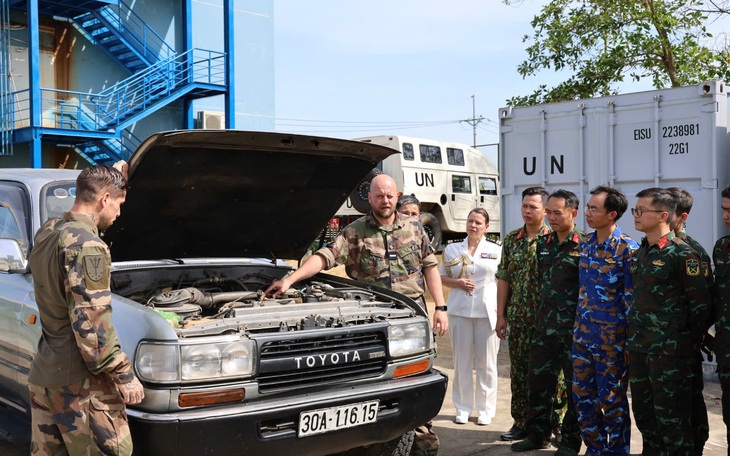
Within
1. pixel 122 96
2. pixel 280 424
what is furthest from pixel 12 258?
pixel 122 96

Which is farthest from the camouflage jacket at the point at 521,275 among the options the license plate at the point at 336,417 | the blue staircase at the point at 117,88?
the blue staircase at the point at 117,88

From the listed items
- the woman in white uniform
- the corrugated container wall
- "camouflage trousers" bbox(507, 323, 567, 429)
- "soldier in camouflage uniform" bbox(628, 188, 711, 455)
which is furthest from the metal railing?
"soldier in camouflage uniform" bbox(628, 188, 711, 455)

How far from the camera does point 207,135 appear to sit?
12.6ft

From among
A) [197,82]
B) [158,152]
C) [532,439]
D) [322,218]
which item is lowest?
[532,439]

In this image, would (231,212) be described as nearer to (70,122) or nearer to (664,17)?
(664,17)

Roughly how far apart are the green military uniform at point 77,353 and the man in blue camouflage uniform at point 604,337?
2.73m

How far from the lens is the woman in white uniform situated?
5.62 meters

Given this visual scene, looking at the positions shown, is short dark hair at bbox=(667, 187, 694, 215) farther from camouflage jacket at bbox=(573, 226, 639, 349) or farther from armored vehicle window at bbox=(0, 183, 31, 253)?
armored vehicle window at bbox=(0, 183, 31, 253)

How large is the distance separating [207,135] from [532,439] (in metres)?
2.89

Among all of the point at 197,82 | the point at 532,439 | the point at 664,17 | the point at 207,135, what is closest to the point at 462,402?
the point at 532,439

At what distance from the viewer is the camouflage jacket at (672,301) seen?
4074mm

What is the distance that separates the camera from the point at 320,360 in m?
3.55

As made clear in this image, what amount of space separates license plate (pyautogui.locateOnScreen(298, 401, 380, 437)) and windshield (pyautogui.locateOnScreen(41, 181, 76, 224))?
1916 mm

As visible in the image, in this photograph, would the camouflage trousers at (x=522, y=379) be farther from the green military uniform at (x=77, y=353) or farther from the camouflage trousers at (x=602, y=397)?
the green military uniform at (x=77, y=353)
